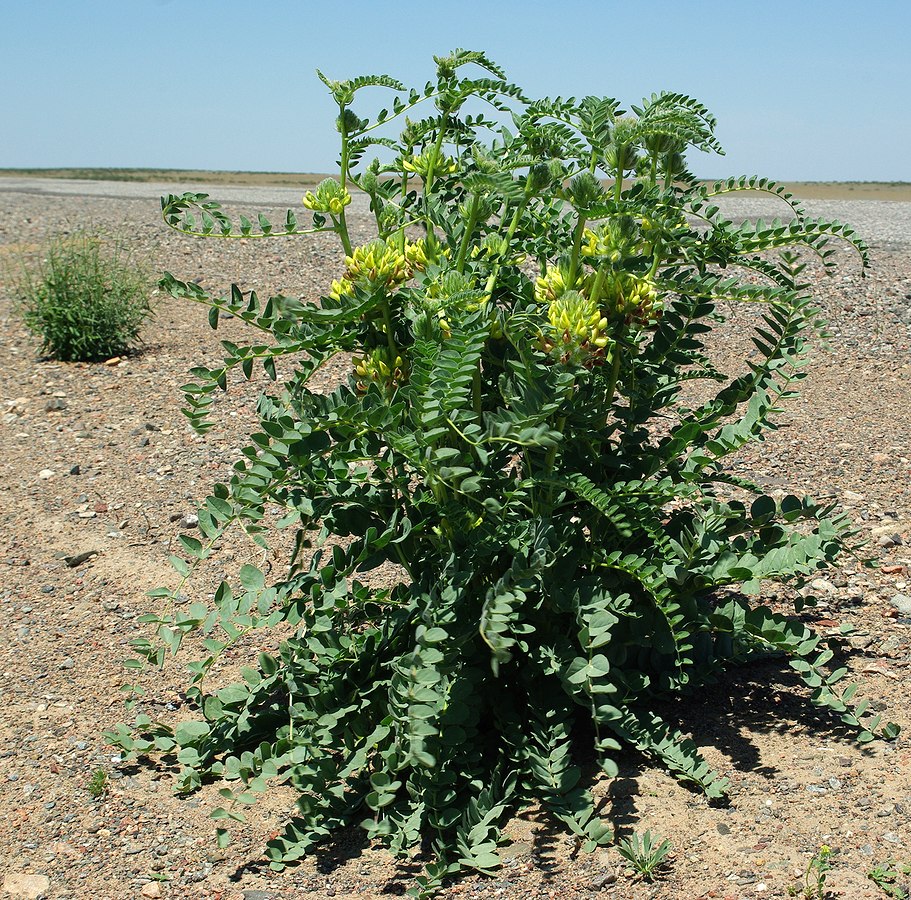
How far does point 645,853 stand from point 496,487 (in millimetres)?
894

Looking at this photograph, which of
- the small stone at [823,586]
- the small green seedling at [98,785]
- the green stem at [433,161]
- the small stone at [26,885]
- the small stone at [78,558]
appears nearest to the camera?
the small stone at [26,885]

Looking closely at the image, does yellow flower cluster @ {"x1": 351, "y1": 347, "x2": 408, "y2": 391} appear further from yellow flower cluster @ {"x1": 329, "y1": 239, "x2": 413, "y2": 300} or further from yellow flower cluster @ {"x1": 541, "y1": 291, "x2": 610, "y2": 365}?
yellow flower cluster @ {"x1": 541, "y1": 291, "x2": 610, "y2": 365}

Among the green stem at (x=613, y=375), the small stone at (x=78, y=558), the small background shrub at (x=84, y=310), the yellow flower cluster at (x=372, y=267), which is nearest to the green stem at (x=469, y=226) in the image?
the yellow flower cluster at (x=372, y=267)

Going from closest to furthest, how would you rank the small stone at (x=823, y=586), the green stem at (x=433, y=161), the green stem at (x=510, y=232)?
the green stem at (x=510, y=232), the green stem at (x=433, y=161), the small stone at (x=823, y=586)

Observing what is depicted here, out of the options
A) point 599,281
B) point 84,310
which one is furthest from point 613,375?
point 84,310

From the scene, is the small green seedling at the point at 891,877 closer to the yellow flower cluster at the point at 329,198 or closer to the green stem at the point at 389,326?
the green stem at the point at 389,326

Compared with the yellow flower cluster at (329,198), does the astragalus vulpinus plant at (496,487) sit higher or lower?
lower

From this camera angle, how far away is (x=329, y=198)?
2514 millimetres

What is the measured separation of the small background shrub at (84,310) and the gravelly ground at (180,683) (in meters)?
0.22

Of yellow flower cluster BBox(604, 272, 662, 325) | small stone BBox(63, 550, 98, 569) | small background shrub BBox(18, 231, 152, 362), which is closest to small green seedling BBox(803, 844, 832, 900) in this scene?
yellow flower cluster BBox(604, 272, 662, 325)

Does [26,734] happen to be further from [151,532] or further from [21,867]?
[151,532]

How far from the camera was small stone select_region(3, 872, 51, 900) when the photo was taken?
252 cm

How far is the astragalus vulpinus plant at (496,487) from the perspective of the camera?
92.4 inches

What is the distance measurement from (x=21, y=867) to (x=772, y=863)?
181cm
